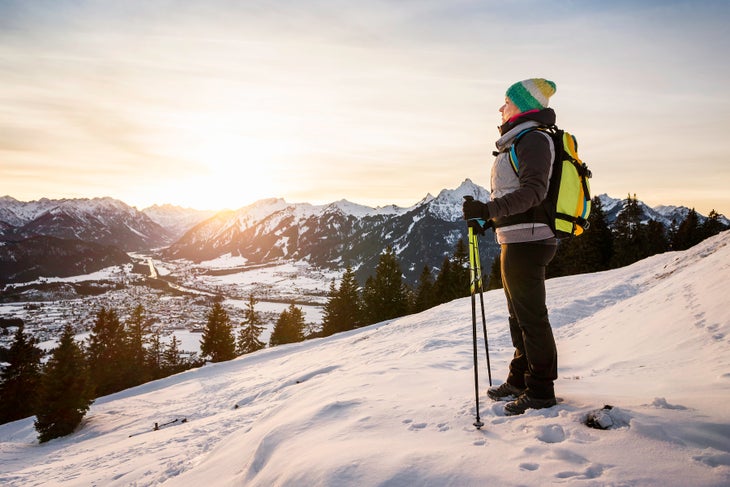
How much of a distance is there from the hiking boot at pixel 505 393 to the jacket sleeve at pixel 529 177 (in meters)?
2.11

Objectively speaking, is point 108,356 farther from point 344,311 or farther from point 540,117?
point 540,117

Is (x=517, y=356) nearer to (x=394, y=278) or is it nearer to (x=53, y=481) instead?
(x=53, y=481)

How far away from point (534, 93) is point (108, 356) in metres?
44.4

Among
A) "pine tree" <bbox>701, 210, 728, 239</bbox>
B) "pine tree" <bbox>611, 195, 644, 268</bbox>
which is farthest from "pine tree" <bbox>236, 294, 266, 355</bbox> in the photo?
"pine tree" <bbox>701, 210, 728, 239</bbox>

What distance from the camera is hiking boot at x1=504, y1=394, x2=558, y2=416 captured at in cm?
350

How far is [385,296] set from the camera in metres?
41.0

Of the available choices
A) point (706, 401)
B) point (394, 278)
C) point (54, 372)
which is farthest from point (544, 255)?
point (394, 278)

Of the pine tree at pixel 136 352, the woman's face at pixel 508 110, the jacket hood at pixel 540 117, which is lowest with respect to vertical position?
the pine tree at pixel 136 352

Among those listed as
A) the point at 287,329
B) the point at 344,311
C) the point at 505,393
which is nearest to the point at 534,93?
the point at 505,393

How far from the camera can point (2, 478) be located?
401 inches

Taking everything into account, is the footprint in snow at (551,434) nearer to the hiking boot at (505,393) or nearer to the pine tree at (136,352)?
the hiking boot at (505,393)

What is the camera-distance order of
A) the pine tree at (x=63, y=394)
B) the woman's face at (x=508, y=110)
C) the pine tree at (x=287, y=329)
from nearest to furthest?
the woman's face at (x=508, y=110) < the pine tree at (x=63, y=394) < the pine tree at (x=287, y=329)

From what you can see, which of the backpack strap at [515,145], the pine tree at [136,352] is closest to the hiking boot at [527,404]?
the backpack strap at [515,145]

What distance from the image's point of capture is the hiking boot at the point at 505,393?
4035mm
